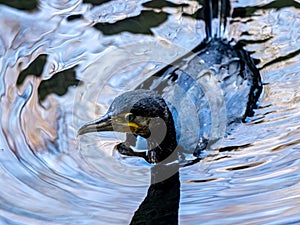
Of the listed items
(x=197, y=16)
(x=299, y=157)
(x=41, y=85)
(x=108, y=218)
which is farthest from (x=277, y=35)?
(x=108, y=218)

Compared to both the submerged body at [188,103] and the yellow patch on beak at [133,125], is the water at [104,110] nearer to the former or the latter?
the submerged body at [188,103]

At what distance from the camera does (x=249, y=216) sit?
243 centimetres

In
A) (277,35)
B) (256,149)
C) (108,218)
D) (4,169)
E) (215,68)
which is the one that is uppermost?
(277,35)

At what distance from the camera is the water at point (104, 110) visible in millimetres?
2508

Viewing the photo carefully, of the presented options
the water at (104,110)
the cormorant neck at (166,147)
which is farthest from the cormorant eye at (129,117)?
the water at (104,110)

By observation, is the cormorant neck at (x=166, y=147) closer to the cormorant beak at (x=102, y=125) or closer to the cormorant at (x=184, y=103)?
the cormorant at (x=184, y=103)

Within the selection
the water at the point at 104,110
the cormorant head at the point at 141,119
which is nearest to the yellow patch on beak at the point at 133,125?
the cormorant head at the point at 141,119

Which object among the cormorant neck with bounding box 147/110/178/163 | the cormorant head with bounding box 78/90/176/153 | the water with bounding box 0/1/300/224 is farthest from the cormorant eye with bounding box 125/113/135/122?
the water with bounding box 0/1/300/224

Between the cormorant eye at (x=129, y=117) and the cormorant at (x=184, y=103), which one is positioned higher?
the cormorant at (x=184, y=103)

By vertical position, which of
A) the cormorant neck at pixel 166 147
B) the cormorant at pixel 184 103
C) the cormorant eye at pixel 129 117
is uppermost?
the cormorant at pixel 184 103

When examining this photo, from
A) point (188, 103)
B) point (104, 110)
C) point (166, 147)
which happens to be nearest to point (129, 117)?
point (166, 147)

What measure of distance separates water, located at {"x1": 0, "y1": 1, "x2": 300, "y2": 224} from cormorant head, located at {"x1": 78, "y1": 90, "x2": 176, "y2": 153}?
7.7 inches

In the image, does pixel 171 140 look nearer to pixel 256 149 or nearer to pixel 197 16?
pixel 256 149

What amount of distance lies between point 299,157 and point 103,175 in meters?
0.74
